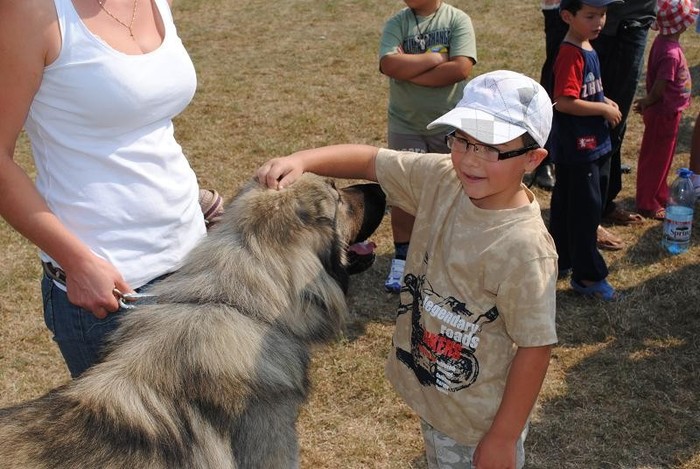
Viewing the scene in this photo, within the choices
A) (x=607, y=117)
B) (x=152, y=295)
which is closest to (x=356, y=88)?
(x=607, y=117)

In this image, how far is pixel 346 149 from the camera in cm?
284

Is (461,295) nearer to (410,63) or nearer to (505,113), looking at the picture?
(505,113)

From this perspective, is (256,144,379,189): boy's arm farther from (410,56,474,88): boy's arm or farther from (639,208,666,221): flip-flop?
(639,208,666,221): flip-flop

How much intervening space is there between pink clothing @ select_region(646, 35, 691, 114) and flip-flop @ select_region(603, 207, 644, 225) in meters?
0.85

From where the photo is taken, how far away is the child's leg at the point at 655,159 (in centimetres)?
609

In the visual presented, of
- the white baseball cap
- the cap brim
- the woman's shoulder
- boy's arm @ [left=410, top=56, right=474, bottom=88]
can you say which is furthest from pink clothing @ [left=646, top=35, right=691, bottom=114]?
the woman's shoulder

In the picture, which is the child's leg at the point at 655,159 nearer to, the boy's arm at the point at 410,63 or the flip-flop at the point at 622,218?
the flip-flop at the point at 622,218

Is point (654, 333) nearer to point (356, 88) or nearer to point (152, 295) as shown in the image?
point (152, 295)

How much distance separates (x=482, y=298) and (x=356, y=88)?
750 centimetres

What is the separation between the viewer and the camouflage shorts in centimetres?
274

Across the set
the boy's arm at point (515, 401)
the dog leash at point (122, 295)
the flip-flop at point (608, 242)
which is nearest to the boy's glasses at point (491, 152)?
the boy's arm at point (515, 401)

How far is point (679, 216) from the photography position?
221 inches

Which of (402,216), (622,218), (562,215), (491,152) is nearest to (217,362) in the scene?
(491,152)

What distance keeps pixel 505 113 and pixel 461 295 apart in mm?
612
